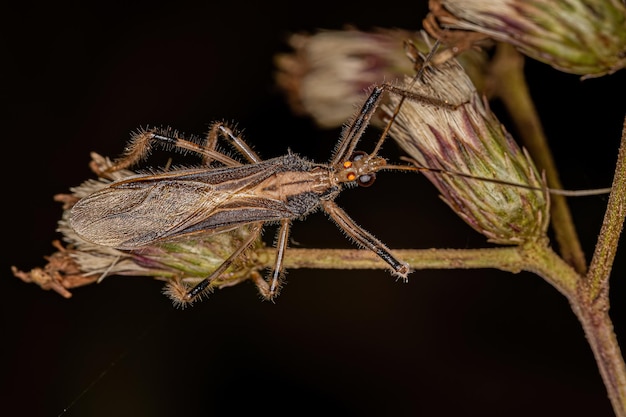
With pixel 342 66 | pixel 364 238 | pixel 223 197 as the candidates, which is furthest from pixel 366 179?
pixel 223 197

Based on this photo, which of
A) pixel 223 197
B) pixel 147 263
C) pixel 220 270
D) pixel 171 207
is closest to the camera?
pixel 220 270

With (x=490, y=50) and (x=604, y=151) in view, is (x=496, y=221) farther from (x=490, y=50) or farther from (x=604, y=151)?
(x=604, y=151)

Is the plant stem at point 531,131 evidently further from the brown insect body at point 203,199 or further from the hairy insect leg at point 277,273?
the hairy insect leg at point 277,273

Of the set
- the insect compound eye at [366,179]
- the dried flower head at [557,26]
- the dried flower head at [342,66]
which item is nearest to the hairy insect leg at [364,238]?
the insect compound eye at [366,179]

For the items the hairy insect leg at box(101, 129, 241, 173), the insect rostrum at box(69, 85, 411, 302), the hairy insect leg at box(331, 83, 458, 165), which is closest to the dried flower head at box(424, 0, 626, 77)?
the hairy insect leg at box(331, 83, 458, 165)

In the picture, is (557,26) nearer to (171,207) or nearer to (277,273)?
(277,273)

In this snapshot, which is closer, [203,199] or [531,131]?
[531,131]

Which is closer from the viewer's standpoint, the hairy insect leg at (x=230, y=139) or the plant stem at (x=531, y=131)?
the plant stem at (x=531, y=131)
